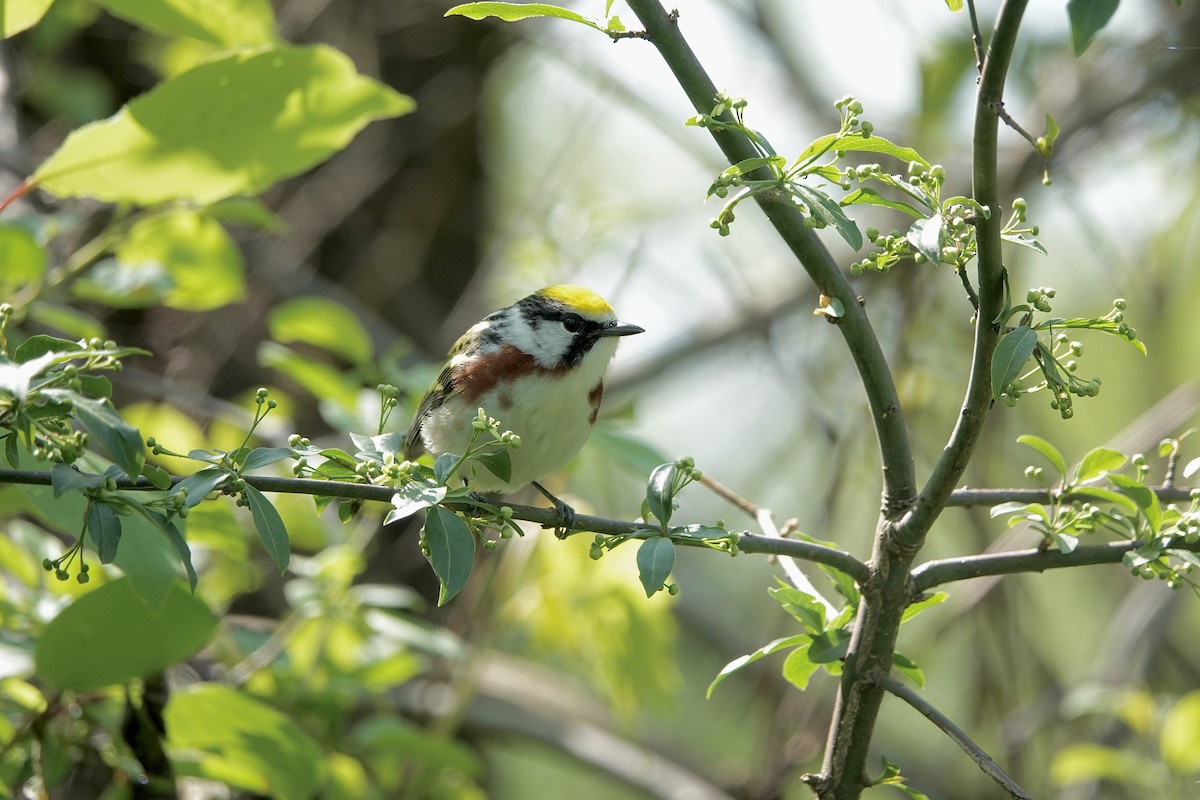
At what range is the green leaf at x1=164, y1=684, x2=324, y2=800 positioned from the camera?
7.68ft

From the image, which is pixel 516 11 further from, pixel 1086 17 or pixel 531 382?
pixel 531 382

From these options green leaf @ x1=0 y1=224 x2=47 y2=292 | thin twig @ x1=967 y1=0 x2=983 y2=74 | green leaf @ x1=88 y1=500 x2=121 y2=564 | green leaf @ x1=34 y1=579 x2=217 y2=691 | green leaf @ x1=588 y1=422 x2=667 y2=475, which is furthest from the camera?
green leaf @ x1=588 y1=422 x2=667 y2=475

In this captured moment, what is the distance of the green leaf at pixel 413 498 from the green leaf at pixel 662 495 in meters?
0.30

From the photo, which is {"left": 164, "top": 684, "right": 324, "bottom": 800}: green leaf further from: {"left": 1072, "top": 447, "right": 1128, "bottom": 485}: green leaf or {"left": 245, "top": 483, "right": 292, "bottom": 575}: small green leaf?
{"left": 1072, "top": 447, "right": 1128, "bottom": 485}: green leaf

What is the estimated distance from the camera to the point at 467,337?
3531mm

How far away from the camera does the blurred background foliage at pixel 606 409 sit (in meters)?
3.09

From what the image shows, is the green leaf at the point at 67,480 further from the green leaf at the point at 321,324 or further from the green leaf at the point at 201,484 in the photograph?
the green leaf at the point at 321,324

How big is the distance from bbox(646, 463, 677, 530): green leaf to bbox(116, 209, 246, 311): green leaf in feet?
5.95

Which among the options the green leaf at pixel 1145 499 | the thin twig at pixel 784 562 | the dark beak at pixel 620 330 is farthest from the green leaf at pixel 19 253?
the green leaf at pixel 1145 499

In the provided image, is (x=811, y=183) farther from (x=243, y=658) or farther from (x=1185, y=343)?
(x=1185, y=343)

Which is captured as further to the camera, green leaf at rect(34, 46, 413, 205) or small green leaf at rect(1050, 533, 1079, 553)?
green leaf at rect(34, 46, 413, 205)

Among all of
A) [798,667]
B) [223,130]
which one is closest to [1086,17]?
[798,667]

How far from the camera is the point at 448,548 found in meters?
1.58

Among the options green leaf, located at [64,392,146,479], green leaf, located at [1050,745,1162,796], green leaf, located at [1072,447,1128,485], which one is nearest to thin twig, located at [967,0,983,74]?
green leaf, located at [1072,447,1128,485]
